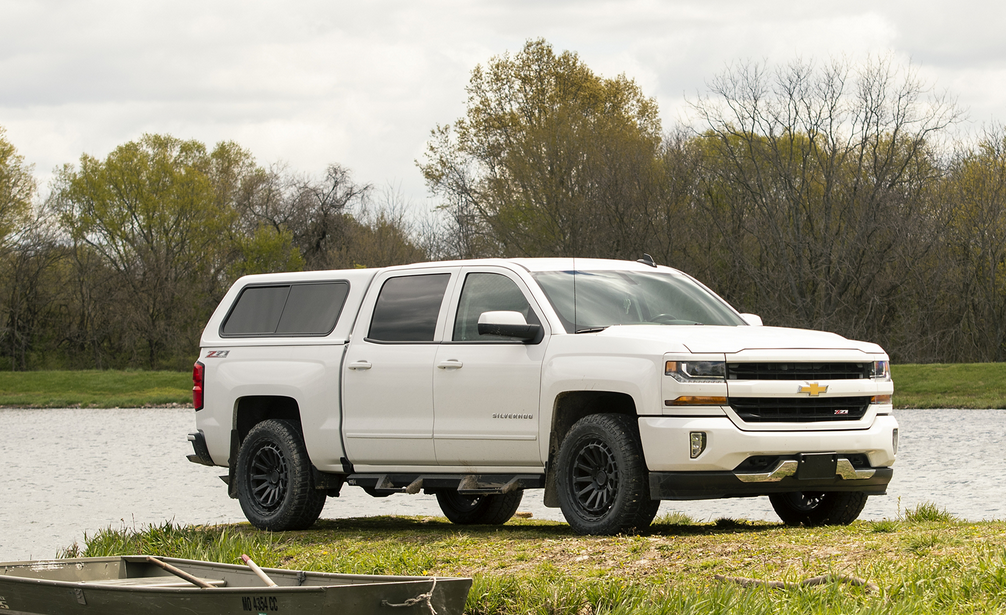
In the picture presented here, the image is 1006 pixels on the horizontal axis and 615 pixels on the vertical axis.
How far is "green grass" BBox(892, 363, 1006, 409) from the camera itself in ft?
108

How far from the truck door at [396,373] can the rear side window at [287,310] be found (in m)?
0.46

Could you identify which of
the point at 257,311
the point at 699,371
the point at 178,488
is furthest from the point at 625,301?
the point at 178,488

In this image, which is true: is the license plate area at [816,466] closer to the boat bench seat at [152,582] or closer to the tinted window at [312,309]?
the boat bench seat at [152,582]

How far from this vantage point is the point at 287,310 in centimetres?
1105

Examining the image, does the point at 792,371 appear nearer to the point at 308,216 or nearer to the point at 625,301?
the point at 625,301

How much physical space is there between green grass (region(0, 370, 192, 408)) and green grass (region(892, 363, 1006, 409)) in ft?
80.8

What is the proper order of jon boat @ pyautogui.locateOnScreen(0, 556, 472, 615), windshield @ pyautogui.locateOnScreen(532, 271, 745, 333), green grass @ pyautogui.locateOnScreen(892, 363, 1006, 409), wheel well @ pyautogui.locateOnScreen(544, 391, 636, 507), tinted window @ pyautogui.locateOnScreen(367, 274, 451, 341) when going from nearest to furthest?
jon boat @ pyautogui.locateOnScreen(0, 556, 472, 615) < wheel well @ pyautogui.locateOnScreen(544, 391, 636, 507) < windshield @ pyautogui.locateOnScreen(532, 271, 745, 333) < tinted window @ pyautogui.locateOnScreen(367, 274, 451, 341) < green grass @ pyautogui.locateOnScreen(892, 363, 1006, 409)

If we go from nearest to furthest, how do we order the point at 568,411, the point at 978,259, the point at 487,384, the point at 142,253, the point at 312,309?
the point at 568,411
the point at 487,384
the point at 312,309
the point at 978,259
the point at 142,253

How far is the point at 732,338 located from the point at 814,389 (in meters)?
0.65

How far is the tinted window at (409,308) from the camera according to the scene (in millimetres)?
9969

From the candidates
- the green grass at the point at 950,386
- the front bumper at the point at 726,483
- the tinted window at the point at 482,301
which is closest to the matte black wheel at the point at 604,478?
the front bumper at the point at 726,483

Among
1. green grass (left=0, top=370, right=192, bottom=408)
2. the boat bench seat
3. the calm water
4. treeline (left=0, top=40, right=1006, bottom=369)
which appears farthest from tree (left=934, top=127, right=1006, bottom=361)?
the boat bench seat

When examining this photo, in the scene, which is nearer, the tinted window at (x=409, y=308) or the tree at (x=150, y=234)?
the tinted window at (x=409, y=308)

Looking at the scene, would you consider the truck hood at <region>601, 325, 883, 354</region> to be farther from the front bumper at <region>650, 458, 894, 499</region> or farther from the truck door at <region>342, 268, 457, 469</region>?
the truck door at <region>342, 268, 457, 469</region>
